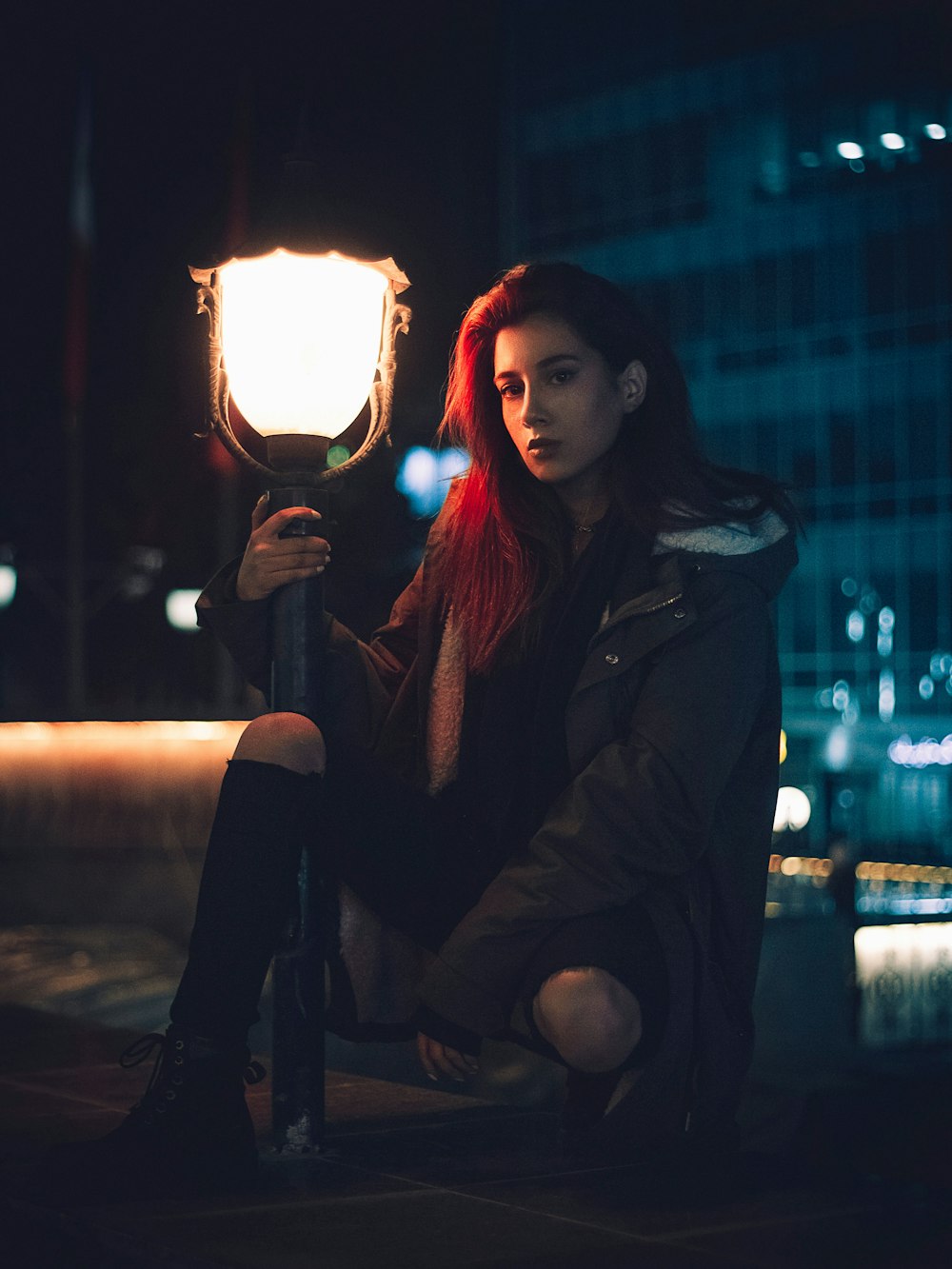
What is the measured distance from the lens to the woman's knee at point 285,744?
10.5ft

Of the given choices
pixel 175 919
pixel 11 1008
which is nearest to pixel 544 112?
pixel 175 919

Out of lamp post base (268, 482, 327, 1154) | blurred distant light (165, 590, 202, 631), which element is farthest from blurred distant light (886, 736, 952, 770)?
lamp post base (268, 482, 327, 1154)

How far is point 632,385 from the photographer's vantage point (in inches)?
141

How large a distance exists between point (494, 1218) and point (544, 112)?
167 ft

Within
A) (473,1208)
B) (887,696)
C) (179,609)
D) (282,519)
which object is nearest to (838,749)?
(887,696)

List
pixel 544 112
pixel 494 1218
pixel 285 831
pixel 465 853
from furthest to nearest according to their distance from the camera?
pixel 544 112 → pixel 465 853 → pixel 285 831 → pixel 494 1218

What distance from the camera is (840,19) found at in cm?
4494

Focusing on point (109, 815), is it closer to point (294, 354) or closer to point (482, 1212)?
point (294, 354)

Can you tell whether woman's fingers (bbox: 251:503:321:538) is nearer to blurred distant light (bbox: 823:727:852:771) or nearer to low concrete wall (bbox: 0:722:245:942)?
low concrete wall (bbox: 0:722:245:942)

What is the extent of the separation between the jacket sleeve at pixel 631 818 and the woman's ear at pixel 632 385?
53 centimetres

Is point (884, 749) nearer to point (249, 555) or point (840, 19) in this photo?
point (840, 19)

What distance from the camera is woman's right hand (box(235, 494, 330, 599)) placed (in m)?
3.50

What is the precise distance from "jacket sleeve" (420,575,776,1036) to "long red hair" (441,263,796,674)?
29 cm

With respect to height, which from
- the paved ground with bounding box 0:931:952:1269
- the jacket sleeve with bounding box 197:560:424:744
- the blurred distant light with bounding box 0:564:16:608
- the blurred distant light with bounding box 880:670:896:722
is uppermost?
the blurred distant light with bounding box 0:564:16:608
